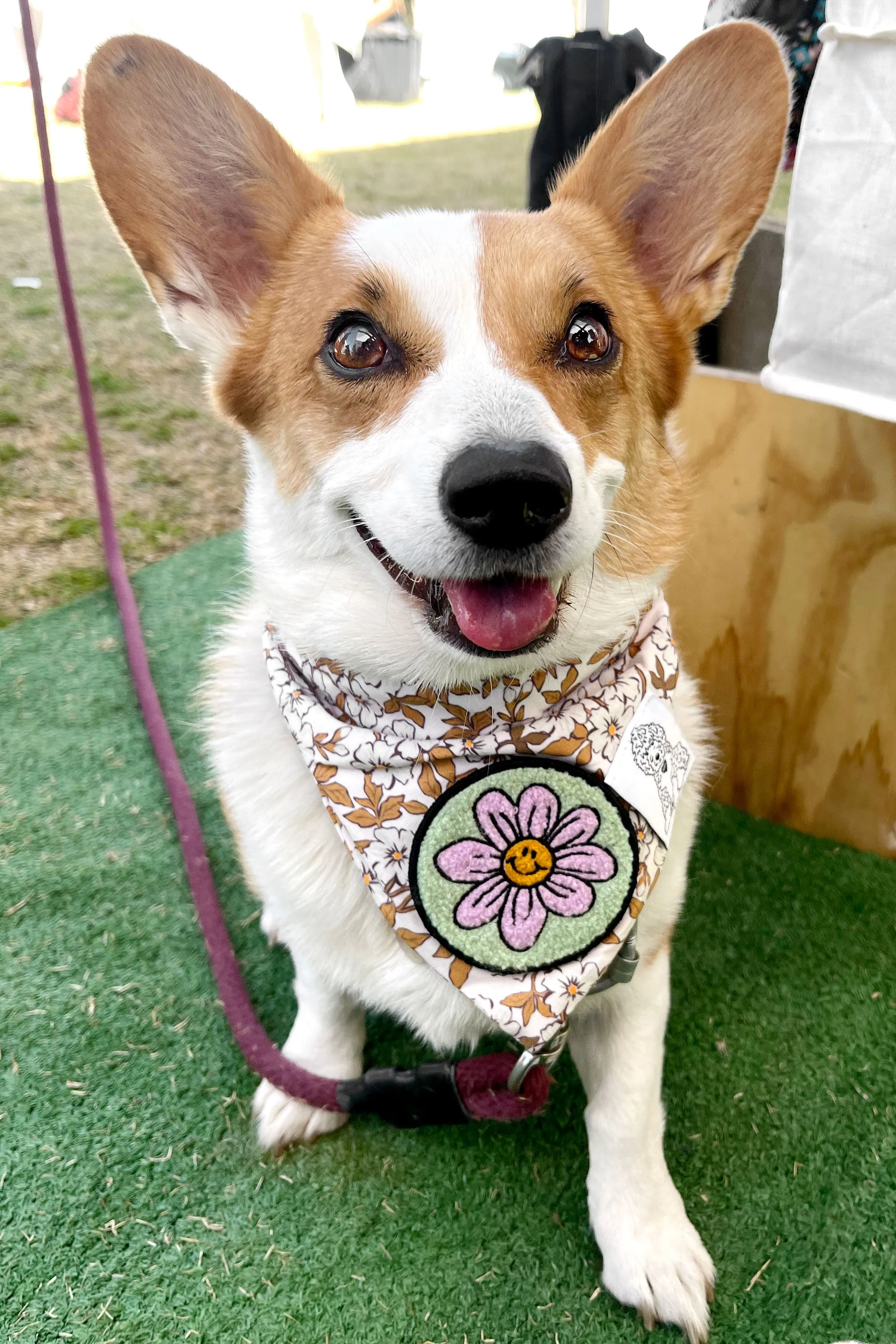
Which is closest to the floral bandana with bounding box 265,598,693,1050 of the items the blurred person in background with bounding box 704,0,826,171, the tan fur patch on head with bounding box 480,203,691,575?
the tan fur patch on head with bounding box 480,203,691,575

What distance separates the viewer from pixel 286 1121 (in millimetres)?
1483

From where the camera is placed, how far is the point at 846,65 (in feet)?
4.42

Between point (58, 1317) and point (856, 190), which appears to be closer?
point (58, 1317)

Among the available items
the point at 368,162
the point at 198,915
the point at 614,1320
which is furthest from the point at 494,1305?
the point at 368,162

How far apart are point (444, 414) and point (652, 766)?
1.83 feet

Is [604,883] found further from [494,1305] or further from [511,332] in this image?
[511,332]

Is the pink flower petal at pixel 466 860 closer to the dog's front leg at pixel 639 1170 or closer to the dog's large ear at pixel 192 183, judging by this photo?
the dog's front leg at pixel 639 1170

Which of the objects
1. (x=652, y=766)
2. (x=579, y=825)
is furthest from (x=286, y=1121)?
(x=652, y=766)

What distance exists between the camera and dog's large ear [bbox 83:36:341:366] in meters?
1.22

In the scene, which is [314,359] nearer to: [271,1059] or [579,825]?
[579,825]

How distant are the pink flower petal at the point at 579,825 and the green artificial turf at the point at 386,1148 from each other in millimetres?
571

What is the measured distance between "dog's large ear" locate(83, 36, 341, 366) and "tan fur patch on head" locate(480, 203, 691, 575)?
321mm

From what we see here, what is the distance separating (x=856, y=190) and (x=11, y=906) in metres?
1.93

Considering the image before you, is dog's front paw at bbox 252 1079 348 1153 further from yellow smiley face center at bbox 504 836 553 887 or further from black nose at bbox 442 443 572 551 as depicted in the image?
black nose at bbox 442 443 572 551
